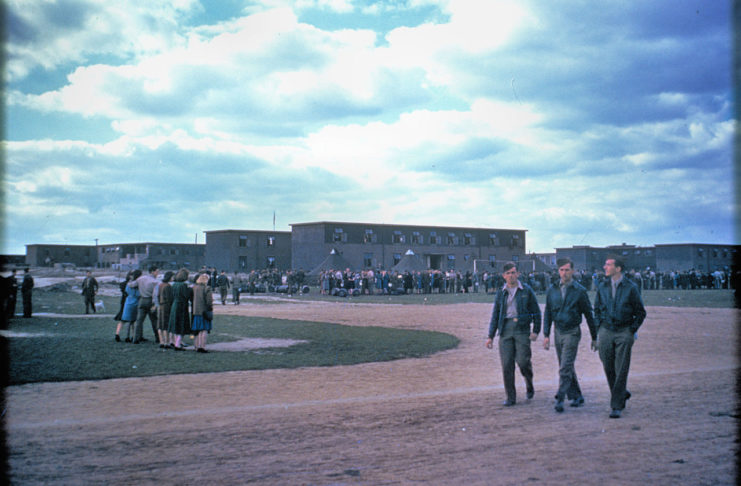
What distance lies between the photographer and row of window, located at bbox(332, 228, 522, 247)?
63.9 meters

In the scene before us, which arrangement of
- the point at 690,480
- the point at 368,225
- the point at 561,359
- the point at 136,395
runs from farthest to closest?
the point at 368,225
the point at 136,395
the point at 561,359
the point at 690,480

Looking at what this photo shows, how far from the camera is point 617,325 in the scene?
23.7 ft

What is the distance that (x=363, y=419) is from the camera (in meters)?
6.85

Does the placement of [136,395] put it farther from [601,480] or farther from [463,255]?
[463,255]

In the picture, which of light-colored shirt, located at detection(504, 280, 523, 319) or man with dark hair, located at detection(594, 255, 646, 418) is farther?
light-colored shirt, located at detection(504, 280, 523, 319)

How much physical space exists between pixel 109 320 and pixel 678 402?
746 inches

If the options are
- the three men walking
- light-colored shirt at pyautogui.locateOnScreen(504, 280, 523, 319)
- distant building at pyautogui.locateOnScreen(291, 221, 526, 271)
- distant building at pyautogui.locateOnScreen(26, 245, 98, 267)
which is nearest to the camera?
the three men walking

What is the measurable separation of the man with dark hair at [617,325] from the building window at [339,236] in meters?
56.2

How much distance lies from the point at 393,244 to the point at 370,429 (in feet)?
197

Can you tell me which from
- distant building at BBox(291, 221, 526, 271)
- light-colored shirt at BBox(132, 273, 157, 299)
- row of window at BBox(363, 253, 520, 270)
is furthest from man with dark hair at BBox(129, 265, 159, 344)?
row of window at BBox(363, 253, 520, 270)

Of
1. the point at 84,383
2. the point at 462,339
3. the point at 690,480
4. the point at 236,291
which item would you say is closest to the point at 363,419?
the point at 690,480

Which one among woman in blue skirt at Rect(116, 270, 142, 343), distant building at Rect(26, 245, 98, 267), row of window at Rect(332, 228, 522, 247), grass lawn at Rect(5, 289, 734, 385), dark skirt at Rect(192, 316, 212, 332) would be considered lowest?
grass lawn at Rect(5, 289, 734, 385)

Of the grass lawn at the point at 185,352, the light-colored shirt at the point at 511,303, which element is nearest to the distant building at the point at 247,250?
the grass lawn at the point at 185,352

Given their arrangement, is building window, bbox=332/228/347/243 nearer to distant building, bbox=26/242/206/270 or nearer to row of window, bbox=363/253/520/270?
row of window, bbox=363/253/520/270
